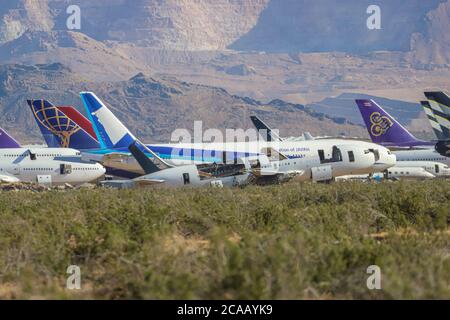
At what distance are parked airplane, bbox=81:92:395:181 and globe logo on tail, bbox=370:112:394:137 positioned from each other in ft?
91.1

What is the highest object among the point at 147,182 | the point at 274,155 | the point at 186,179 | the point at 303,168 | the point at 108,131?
the point at 108,131

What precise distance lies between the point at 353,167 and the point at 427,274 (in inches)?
1419

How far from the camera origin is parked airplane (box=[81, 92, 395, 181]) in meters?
53.2

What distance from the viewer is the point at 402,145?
94.6 meters

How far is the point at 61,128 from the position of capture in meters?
84.0

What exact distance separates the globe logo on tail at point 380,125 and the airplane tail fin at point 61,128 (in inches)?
1141

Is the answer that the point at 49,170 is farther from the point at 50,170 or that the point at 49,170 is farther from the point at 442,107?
the point at 442,107

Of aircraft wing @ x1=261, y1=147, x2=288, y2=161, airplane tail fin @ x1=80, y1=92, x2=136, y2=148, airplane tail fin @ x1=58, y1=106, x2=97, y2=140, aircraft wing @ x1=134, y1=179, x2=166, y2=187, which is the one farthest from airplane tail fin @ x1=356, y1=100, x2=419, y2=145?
aircraft wing @ x1=134, y1=179, x2=166, y2=187

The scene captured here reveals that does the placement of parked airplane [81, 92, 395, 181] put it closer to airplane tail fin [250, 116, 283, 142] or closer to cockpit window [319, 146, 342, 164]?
cockpit window [319, 146, 342, 164]

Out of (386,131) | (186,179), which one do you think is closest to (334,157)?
(186,179)

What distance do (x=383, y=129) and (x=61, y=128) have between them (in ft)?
105

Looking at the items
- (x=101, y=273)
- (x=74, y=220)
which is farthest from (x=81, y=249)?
(x=74, y=220)

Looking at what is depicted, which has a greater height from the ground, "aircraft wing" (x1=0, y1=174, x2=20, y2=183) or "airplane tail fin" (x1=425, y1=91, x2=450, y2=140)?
"airplane tail fin" (x1=425, y1=91, x2=450, y2=140)

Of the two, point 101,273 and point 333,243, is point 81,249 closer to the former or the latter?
point 101,273
